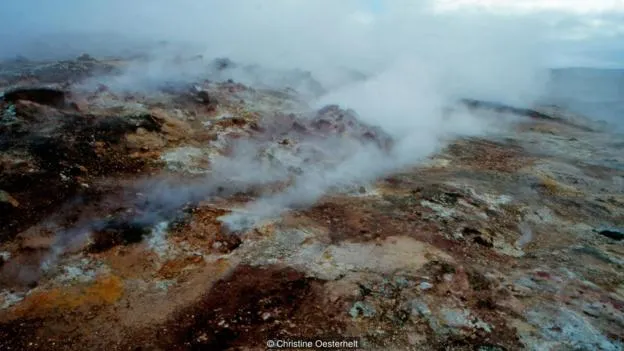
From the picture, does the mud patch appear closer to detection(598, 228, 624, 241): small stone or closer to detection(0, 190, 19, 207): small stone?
detection(0, 190, 19, 207): small stone

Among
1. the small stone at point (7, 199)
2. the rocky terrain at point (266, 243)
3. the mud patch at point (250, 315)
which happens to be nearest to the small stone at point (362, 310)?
the rocky terrain at point (266, 243)

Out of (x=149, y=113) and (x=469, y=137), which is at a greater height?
(x=149, y=113)

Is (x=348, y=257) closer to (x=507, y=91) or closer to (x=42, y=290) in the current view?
(x=42, y=290)

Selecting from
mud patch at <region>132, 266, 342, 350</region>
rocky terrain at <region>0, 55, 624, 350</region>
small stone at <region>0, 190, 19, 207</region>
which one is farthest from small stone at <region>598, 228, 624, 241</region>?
small stone at <region>0, 190, 19, 207</region>

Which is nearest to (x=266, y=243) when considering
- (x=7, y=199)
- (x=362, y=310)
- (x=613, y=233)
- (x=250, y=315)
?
(x=250, y=315)

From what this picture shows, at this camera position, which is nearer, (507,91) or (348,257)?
(348,257)

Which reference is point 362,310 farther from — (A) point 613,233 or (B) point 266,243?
(A) point 613,233

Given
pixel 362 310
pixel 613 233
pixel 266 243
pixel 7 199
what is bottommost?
pixel 613 233

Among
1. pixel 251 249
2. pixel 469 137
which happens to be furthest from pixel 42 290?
pixel 469 137
